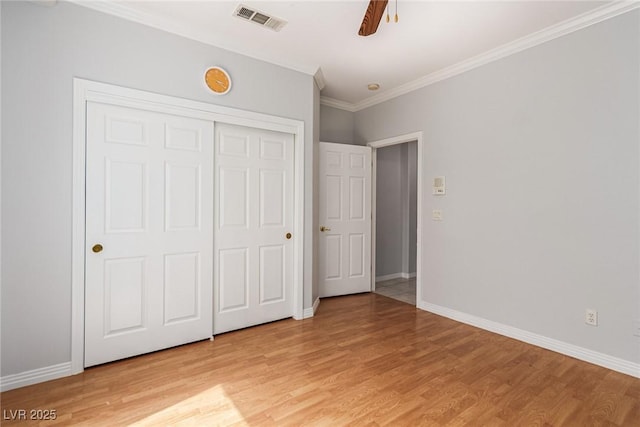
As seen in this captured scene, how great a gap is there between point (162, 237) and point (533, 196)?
3310 millimetres

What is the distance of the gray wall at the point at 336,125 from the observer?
4516 mm

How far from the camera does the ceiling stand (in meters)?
2.35

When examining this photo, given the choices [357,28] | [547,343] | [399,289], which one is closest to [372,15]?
[357,28]

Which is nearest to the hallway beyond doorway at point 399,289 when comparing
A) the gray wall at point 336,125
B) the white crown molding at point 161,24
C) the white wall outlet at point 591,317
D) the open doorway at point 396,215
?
the open doorway at point 396,215

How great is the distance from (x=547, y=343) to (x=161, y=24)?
4268 mm

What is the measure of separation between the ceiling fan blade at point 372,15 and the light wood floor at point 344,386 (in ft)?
8.01

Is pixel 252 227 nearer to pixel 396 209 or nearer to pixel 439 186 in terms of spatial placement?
pixel 439 186

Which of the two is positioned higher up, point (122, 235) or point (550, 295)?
point (122, 235)

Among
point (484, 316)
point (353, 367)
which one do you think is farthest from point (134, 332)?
point (484, 316)

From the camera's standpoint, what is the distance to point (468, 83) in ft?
10.8

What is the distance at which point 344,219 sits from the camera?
14.1 ft

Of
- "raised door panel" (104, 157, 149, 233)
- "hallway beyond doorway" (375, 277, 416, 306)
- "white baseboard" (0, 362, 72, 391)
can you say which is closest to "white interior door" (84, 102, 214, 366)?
"raised door panel" (104, 157, 149, 233)

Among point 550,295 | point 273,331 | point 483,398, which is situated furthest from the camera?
point 273,331

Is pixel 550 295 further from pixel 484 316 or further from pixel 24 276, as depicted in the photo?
pixel 24 276
